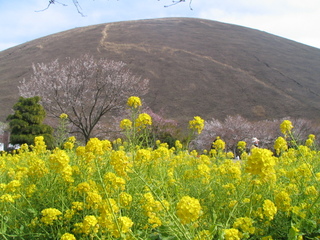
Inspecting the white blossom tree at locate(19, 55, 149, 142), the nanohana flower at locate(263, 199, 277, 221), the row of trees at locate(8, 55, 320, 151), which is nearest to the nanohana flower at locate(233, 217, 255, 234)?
the nanohana flower at locate(263, 199, 277, 221)

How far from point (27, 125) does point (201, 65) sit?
34.4m

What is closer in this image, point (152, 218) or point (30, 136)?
point (152, 218)

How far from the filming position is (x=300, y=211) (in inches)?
90.0

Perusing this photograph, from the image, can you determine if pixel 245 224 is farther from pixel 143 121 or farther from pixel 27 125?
pixel 27 125

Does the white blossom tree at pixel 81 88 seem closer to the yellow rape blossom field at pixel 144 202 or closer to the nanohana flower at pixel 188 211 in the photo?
the yellow rape blossom field at pixel 144 202

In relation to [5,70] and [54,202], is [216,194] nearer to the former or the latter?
[54,202]

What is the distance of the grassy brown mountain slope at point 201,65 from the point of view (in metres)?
34.2

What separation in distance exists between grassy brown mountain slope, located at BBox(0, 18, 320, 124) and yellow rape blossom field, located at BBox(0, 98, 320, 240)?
28432 millimetres

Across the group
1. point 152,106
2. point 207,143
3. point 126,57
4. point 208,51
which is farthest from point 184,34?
point 207,143

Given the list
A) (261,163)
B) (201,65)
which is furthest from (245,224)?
(201,65)

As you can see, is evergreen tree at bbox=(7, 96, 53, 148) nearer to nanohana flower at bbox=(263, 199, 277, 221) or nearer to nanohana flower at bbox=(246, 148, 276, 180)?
nanohana flower at bbox=(263, 199, 277, 221)

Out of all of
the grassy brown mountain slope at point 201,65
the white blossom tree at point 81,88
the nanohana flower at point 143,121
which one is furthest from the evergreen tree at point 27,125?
the grassy brown mountain slope at point 201,65

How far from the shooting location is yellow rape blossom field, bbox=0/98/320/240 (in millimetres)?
1766

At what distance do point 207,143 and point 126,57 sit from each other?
89.8 feet
